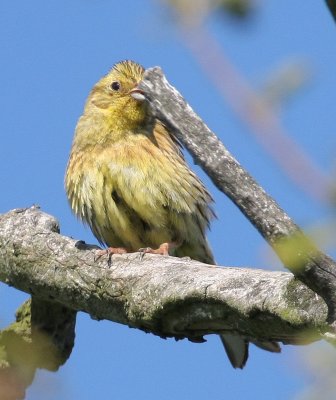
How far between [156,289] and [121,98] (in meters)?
2.66

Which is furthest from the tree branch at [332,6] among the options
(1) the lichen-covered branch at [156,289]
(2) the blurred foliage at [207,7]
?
(1) the lichen-covered branch at [156,289]

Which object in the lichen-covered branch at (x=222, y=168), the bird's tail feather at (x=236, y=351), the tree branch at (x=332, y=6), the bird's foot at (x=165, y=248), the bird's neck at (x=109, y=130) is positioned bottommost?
the tree branch at (x=332, y=6)

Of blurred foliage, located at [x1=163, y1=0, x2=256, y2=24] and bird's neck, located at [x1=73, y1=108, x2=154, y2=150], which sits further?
bird's neck, located at [x1=73, y1=108, x2=154, y2=150]

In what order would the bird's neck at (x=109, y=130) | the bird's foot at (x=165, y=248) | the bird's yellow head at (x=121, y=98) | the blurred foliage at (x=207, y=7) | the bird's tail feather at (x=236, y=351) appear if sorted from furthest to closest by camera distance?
1. the bird's yellow head at (x=121, y=98)
2. the bird's neck at (x=109, y=130)
3. the bird's foot at (x=165, y=248)
4. the bird's tail feather at (x=236, y=351)
5. the blurred foliage at (x=207, y=7)

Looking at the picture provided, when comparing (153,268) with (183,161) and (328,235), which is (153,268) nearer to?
(183,161)

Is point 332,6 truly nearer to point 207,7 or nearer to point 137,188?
point 207,7

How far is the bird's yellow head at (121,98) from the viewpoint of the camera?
6438 millimetres

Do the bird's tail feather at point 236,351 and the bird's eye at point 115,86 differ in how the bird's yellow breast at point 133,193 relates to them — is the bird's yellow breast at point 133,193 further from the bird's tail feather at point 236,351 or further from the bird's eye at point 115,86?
the bird's tail feather at point 236,351

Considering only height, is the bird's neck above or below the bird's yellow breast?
above

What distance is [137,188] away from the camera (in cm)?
588

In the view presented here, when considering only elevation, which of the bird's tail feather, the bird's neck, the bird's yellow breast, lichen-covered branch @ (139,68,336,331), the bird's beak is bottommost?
lichen-covered branch @ (139,68,336,331)

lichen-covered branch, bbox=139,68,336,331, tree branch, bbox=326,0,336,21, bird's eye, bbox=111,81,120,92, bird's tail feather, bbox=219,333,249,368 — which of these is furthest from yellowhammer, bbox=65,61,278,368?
tree branch, bbox=326,0,336,21

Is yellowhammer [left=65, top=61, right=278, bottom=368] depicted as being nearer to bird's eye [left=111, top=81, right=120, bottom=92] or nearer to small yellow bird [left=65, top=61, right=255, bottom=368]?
small yellow bird [left=65, top=61, right=255, bottom=368]

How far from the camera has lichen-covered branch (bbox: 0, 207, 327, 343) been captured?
3.42m
